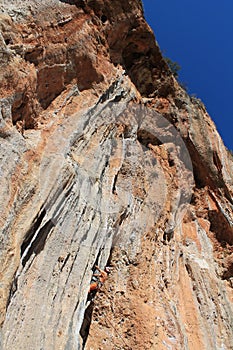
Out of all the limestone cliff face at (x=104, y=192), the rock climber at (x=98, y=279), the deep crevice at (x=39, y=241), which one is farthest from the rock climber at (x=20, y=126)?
the rock climber at (x=98, y=279)

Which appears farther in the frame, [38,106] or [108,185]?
[108,185]

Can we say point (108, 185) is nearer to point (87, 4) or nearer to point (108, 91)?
point (108, 91)

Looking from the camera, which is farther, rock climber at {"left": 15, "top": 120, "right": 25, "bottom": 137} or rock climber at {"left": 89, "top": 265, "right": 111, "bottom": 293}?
rock climber at {"left": 89, "top": 265, "right": 111, "bottom": 293}

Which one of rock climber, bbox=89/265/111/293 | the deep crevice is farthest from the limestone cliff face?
rock climber, bbox=89/265/111/293

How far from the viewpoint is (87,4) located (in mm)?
9945

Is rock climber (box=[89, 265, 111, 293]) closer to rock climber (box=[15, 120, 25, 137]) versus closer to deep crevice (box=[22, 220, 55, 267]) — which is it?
deep crevice (box=[22, 220, 55, 267])

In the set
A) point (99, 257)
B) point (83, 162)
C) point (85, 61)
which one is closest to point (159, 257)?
point (99, 257)

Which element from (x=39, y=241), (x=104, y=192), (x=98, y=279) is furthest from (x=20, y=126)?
(x=98, y=279)

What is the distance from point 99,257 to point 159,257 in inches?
82.8

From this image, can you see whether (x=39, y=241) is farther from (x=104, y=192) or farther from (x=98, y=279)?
(x=104, y=192)

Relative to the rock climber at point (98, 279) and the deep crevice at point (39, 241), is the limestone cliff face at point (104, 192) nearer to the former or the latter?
the deep crevice at point (39, 241)

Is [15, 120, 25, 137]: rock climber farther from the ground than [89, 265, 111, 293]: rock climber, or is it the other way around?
[15, 120, 25, 137]: rock climber

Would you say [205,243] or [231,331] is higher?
[205,243]

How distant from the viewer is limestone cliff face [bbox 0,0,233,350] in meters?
6.25
